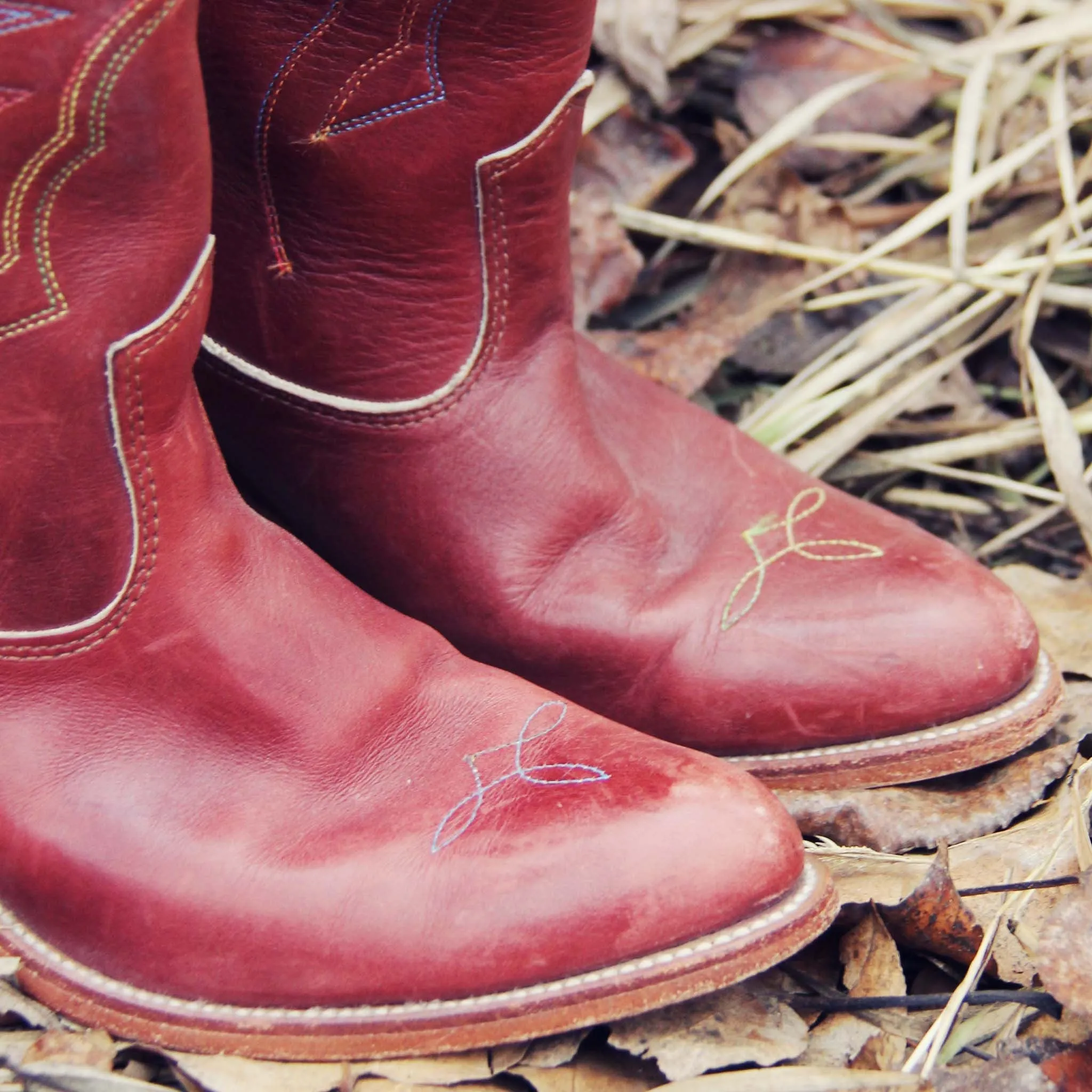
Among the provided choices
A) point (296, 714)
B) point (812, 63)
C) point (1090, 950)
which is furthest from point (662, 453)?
point (812, 63)

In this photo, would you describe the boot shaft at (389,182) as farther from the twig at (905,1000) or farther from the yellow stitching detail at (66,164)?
the twig at (905,1000)

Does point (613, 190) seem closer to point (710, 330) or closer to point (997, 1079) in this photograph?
point (710, 330)

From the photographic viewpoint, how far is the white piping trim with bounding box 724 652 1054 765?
4.69ft

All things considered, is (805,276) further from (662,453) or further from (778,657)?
(778,657)

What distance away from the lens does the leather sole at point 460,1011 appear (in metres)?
1.07

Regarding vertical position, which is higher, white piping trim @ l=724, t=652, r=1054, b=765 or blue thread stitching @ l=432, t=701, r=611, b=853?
blue thread stitching @ l=432, t=701, r=611, b=853

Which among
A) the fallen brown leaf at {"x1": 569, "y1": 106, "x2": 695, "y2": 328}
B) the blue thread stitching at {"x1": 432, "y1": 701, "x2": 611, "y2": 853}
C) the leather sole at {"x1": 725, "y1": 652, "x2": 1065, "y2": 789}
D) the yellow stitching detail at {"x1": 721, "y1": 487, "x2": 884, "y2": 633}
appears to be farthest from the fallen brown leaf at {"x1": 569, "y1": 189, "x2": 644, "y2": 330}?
the blue thread stitching at {"x1": 432, "y1": 701, "x2": 611, "y2": 853}

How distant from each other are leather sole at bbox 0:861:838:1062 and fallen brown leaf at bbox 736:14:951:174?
5.43ft

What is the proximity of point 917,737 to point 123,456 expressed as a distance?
0.85 meters

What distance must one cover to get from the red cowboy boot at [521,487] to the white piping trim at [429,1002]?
1.13ft

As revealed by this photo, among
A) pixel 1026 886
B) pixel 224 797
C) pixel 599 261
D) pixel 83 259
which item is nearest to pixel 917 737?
pixel 1026 886

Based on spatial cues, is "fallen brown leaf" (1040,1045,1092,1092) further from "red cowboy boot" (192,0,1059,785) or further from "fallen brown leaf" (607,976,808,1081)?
"red cowboy boot" (192,0,1059,785)

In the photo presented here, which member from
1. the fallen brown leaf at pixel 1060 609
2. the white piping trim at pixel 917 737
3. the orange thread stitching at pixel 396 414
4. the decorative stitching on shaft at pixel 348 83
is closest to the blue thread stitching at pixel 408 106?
the decorative stitching on shaft at pixel 348 83

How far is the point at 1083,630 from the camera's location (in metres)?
1.68
